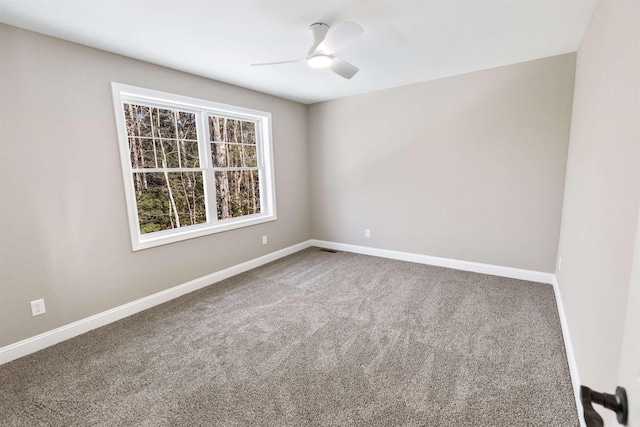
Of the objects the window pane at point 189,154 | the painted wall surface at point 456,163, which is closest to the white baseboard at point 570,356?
the painted wall surface at point 456,163

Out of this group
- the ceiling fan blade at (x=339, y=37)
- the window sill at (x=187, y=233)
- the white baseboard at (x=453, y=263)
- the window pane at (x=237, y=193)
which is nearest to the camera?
the ceiling fan blade at (x=339, y=37)

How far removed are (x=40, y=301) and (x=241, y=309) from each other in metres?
1.57

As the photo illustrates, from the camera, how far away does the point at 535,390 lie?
5.69 feet

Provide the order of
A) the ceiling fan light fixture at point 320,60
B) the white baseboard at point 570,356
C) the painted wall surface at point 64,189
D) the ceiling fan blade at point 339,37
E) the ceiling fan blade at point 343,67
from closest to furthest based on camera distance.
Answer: the white baseboard at point 570,356, the ceiling fan blade at point 339,37, the painted wall surface at point 64,189, the ceiling fan light fixture at point 320,60, the ceiling fan blade at point 343,67

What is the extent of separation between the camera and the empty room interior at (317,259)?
163 centimetres

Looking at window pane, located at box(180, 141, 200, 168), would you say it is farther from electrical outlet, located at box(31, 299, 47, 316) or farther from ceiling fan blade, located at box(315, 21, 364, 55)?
ceiling fan blade, located at box(315, 21, 364, 55)

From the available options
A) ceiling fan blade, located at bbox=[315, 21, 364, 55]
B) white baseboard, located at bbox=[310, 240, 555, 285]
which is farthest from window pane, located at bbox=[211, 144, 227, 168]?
white baseboard, located at bbox=[310, 240, 555, 285]

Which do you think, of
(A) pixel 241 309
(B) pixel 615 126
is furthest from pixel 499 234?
(A) pixel 241 309

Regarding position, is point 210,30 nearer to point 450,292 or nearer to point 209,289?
point 209,289

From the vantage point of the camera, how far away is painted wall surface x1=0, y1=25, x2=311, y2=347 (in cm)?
212

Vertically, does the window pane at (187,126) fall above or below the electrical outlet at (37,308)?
above

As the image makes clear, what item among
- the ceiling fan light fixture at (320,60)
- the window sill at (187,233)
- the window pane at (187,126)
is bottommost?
the window sill at (187,233)

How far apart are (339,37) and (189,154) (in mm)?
2234

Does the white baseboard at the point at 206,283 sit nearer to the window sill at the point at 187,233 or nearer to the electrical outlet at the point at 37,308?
the electrical outlet at the point at 37,308
